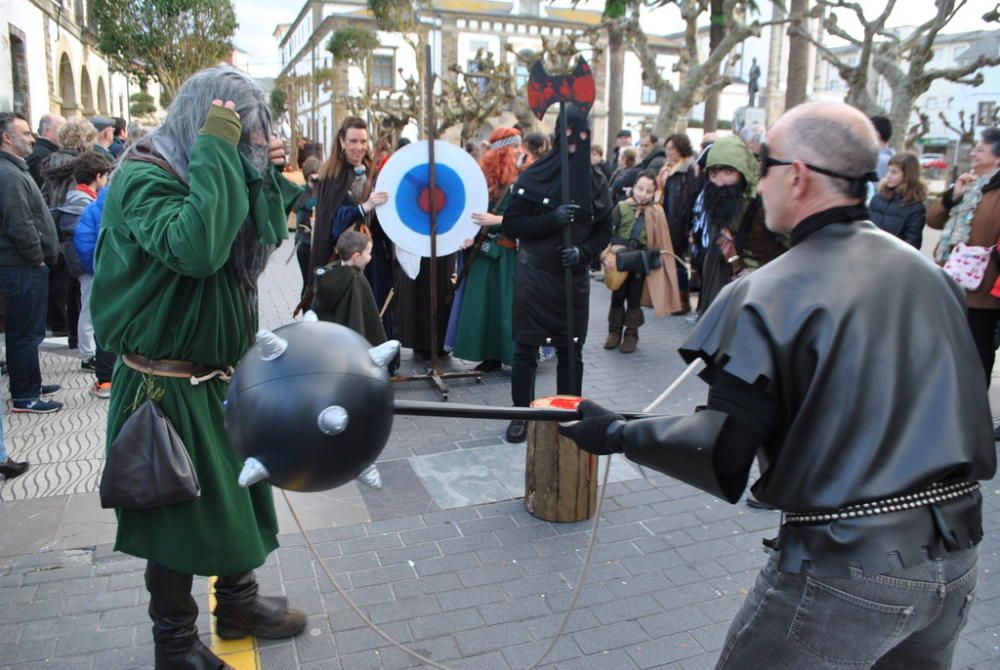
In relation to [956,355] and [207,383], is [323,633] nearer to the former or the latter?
[207,383]

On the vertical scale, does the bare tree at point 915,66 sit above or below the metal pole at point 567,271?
above

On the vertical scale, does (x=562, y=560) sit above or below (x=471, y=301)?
below

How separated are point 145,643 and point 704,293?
5.82m

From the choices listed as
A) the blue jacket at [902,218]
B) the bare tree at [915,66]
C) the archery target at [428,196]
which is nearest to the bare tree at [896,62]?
the bare tree at [915,66]

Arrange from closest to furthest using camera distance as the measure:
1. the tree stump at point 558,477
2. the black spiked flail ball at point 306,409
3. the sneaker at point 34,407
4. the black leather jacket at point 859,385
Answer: the black leather jacket at point 859,385
the black spiked flail ball at point 306,409
the tree stump at point 558,477
the sneaker at point 34,407

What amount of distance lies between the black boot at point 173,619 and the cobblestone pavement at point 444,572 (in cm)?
31

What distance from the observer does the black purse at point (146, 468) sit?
229 centimetres

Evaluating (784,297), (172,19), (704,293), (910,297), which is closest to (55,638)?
(784,297)

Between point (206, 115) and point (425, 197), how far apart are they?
3.41 metres

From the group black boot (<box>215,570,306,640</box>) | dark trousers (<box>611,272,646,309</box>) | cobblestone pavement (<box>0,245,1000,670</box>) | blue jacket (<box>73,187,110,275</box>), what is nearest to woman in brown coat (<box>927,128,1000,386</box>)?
cobblestone pavement (<box>0,245,1000,670</box>)

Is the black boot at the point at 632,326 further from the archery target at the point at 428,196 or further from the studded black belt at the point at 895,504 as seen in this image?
the studded black belt at the point at 895,504

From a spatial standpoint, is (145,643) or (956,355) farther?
(145,643)

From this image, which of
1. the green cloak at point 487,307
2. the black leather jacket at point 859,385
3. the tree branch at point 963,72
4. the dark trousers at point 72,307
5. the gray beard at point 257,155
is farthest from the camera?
the tree branch at point 963,72

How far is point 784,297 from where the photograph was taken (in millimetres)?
1527
